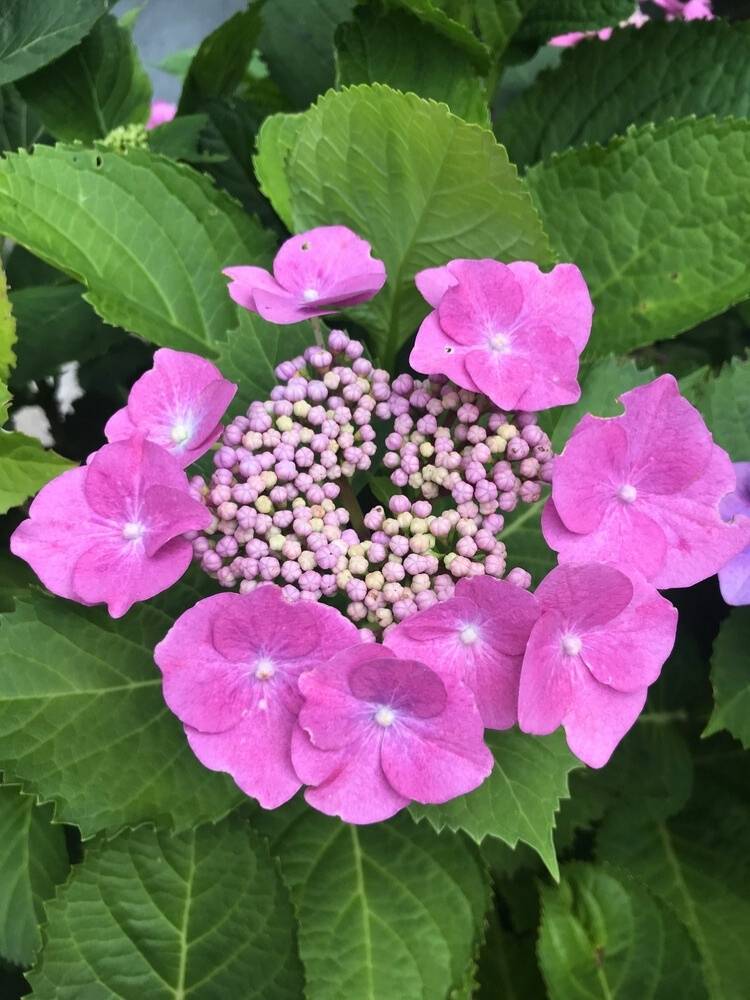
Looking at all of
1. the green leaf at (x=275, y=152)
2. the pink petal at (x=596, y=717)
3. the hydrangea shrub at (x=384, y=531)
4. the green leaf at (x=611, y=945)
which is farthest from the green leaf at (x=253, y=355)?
the green leaf at (x=611, y=945)

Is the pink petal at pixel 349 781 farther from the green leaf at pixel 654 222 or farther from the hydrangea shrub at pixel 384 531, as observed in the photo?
the green leaf at pixel 654 222

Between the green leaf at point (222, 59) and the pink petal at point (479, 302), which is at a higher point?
the green leaf at point (222, 59)

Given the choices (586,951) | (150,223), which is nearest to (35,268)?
(150,223)

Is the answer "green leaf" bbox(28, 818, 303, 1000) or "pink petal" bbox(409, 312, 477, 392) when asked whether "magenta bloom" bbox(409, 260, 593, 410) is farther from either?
"green leaf" bbox(28, 818, 303, 1000)

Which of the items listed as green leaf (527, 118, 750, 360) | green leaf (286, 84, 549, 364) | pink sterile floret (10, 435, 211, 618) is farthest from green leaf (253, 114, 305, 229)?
pink sterile floret (10, 435, 211, 618)

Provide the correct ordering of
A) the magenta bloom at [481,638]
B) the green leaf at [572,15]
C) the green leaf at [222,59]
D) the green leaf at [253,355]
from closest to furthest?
the magenta bloom at [481,638]
the green leaf at [253,355]
the green leaf at [572,15]
the green leaf at [222,59]

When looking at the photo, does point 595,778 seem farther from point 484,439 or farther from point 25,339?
point 25,339

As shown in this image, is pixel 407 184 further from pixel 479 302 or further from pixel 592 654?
pixel 592 654
